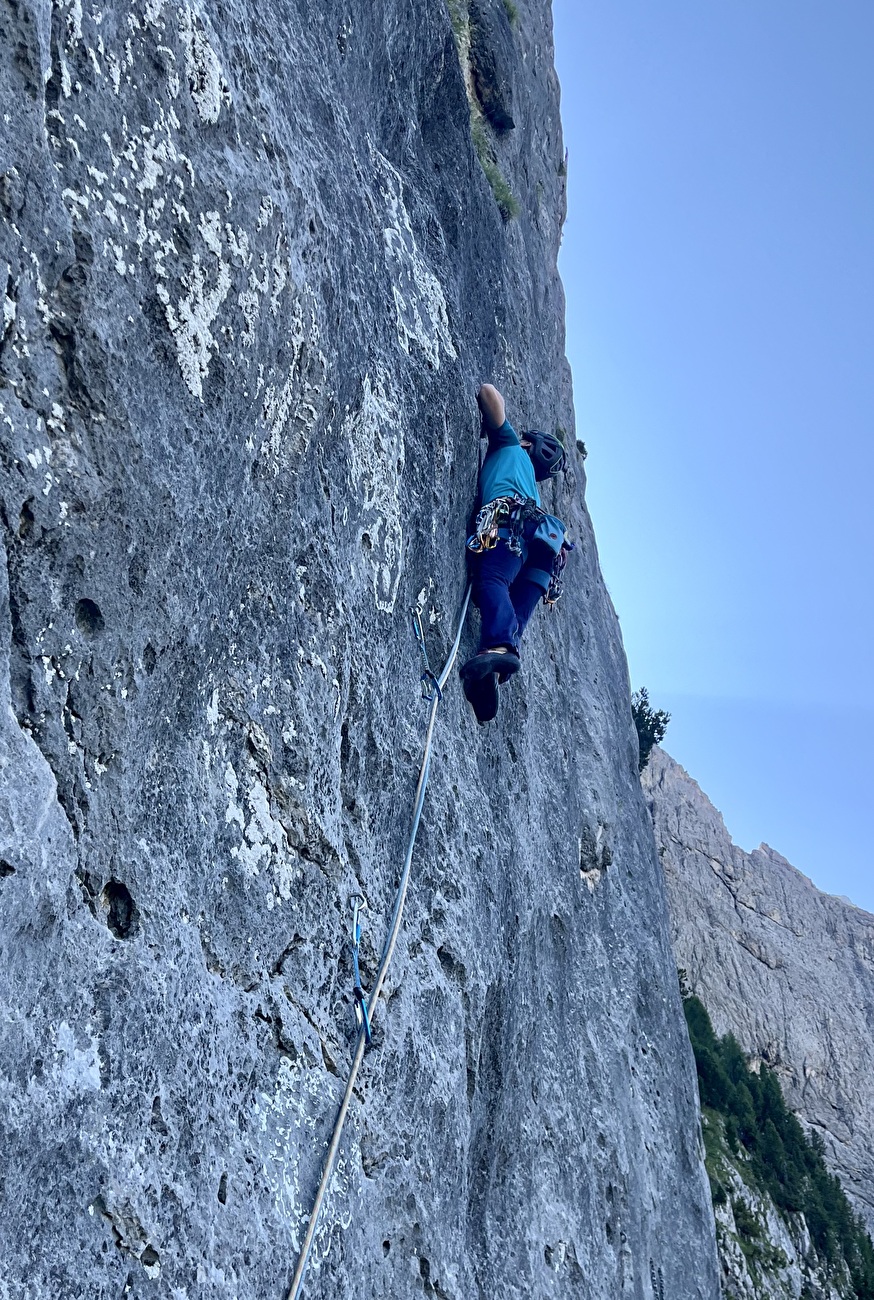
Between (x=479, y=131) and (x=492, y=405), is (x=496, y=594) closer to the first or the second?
(x=492, y=405)

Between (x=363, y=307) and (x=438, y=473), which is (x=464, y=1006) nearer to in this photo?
(x=438, y=473)

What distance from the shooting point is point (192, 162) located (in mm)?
3963

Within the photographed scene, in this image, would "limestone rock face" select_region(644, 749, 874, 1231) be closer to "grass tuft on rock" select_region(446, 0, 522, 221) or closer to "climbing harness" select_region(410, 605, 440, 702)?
"grass tuft on rock" select_region(446, 0, 522, 221)

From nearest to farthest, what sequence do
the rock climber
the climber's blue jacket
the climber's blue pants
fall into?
the rock climber < the climber's blue pants < the climber's blue jacket

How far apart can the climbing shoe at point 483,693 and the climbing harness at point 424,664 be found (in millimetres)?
543

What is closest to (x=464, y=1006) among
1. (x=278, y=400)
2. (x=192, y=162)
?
→ (x=278, y=400)

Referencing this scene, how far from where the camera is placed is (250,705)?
4184 millimetres

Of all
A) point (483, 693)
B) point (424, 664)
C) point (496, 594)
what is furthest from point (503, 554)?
point (424, 664)

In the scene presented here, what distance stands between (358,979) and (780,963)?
1146 inches

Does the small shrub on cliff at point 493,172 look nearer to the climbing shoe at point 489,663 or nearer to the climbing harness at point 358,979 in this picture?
the climbing shoe at point 489,663

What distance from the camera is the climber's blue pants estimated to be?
652 centimetres

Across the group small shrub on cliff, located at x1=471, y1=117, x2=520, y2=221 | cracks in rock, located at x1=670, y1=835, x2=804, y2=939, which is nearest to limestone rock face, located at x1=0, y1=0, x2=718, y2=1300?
small shrub on cliff, located at x1=471, y1=117, x2=520, y2=221

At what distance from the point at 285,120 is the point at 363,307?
37.8 inches

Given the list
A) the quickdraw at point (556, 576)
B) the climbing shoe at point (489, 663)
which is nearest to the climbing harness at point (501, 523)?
the quickdraw at point (556, 576)
